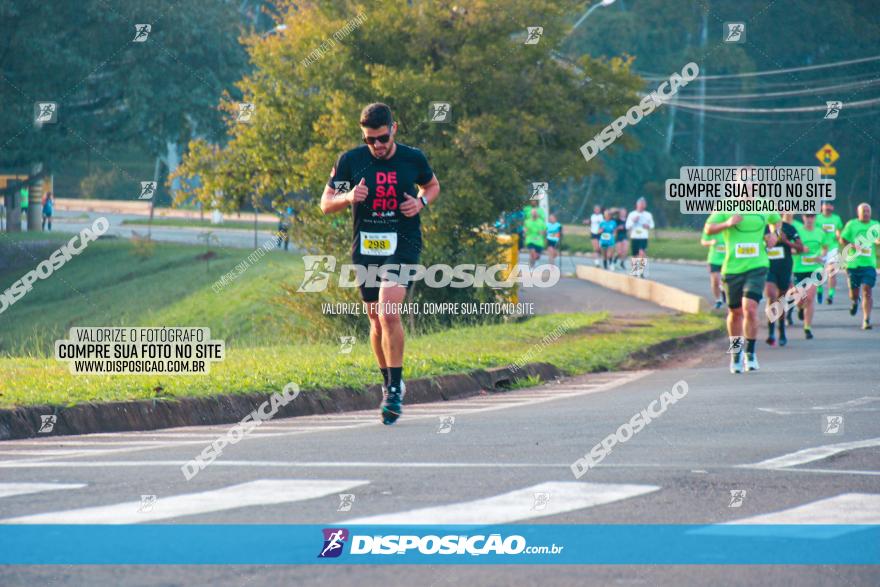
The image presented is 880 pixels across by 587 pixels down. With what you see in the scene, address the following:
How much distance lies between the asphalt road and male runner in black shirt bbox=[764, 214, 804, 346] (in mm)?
7818

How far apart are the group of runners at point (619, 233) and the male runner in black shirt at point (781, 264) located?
16276mm

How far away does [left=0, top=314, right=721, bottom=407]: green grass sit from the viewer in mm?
12398

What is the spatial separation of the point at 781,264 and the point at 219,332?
52.4ft

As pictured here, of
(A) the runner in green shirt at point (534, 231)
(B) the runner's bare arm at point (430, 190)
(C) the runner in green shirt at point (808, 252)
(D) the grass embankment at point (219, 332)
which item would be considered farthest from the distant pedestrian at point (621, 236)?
(B) the runner's bare arm at point (430, 190)

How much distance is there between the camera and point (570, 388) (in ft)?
51.2

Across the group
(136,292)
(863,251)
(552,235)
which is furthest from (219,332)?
(863,251)

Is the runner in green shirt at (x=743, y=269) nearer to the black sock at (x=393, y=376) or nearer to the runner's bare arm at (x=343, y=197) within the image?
the black sock at (x=393, y=376)

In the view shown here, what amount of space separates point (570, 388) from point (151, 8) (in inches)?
1399

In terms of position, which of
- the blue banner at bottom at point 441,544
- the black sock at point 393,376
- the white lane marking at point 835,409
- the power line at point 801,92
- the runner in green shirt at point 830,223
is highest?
the power line at point 801,92

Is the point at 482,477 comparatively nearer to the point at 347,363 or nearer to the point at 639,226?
the point at 347,363

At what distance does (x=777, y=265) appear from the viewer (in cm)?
2164

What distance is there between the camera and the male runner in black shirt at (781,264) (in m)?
21.2

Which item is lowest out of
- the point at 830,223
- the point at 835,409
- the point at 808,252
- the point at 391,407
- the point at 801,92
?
the point at 835,409

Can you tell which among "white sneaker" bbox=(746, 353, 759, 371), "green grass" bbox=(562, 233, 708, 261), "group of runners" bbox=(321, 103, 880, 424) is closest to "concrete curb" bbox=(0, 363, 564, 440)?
"group of runners" bbox=(321, 103, 880, 424)
